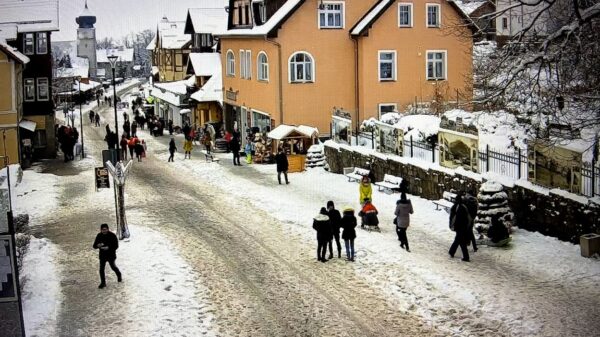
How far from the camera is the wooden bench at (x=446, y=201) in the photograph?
2203 centimetres

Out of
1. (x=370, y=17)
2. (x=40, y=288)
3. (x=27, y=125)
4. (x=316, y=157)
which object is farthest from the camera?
(x=27, y=125)

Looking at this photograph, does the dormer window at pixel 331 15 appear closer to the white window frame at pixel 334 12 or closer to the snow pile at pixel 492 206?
the white window frame at pixel 334 12

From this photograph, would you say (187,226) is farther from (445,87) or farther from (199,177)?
(445,87)

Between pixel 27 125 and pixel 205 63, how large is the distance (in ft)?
50.4

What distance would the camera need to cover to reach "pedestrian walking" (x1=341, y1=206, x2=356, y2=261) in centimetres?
1767

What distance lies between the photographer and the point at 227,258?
18.8 meters

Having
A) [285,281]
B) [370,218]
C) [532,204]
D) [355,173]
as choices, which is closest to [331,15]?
[355,173]

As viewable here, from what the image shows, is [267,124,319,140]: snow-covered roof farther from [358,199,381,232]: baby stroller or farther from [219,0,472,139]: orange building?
[358,199,381,232]: baby stroller

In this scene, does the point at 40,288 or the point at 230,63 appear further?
the point at 230,63

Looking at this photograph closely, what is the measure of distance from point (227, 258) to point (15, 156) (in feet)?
79.1

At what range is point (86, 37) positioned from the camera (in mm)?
144625

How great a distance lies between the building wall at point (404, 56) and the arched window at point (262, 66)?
14.9 ft

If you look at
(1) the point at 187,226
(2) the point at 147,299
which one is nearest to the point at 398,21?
(1) the point at 187,226

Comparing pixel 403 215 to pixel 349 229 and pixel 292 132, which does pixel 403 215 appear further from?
pixel 292 132
